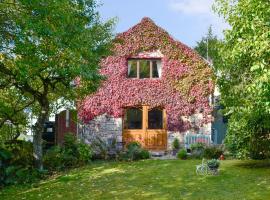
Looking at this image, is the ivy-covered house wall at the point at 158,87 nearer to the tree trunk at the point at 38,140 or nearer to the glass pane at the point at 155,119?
the glass pane at the point at 155,119

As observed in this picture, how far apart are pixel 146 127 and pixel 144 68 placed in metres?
3.66

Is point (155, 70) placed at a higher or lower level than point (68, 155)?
higher

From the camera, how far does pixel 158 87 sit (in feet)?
89.1

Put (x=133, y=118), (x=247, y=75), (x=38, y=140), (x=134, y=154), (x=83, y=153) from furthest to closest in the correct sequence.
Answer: (x=133, y=118) < (x=134, y=154) < (x=83, y=153) < (x=38, y=140) < (x=247, y=75)

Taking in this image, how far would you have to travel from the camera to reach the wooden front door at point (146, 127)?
26.9m

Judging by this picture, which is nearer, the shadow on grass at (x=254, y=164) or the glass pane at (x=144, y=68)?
the shadow on grass at (x=254, y=164)

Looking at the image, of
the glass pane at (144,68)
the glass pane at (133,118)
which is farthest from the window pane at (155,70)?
the glass pane at (133,118)

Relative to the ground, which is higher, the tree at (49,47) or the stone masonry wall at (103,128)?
the tree at (49,47)

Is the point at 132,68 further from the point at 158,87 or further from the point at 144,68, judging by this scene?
the point at 158,87

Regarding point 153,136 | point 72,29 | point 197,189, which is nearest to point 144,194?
point 197,189

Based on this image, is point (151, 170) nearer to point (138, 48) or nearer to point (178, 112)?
point (178, 112)

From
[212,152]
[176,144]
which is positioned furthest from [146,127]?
[212,152]

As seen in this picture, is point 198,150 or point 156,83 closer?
point 198,150

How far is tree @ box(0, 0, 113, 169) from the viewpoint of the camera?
1124 centimetres
